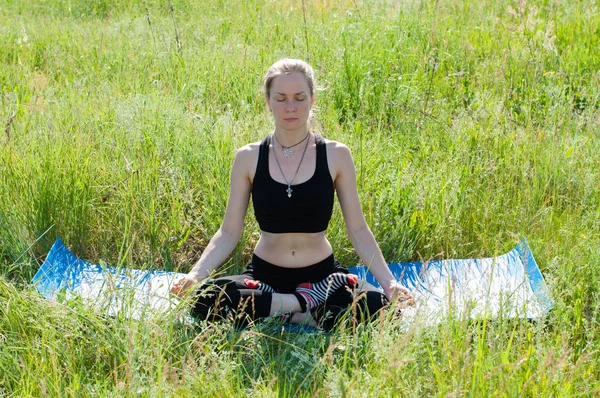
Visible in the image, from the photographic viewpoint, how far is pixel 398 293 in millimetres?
3055

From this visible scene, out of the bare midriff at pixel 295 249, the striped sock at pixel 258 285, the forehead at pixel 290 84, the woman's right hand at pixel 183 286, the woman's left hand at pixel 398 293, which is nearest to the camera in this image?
the woman's left hand at pixel 398 293

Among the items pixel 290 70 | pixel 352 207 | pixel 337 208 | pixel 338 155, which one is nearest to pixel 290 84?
pixel 290 70

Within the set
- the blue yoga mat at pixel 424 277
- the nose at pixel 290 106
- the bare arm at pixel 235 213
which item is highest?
the nose at pixel 290 106

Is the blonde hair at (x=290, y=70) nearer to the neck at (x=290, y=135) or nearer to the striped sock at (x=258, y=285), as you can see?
the neck at (x=290, y=135)

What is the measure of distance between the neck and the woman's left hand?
2.58 feet

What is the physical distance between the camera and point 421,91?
5445 millimetres

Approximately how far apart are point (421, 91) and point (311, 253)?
7.89 feet

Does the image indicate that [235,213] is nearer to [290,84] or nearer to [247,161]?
[247,161]

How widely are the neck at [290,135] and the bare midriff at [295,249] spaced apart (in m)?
0.42

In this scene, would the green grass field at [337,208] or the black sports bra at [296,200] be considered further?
the black sports bra at [296,200]

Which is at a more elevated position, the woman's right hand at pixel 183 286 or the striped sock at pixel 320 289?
the woman's right hand at pixel 183 286

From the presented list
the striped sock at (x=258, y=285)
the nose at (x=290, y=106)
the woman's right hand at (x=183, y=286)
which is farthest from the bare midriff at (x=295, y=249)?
the nose at (x=290, y=106)

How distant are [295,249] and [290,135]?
525mm

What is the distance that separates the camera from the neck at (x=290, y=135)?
339cm
